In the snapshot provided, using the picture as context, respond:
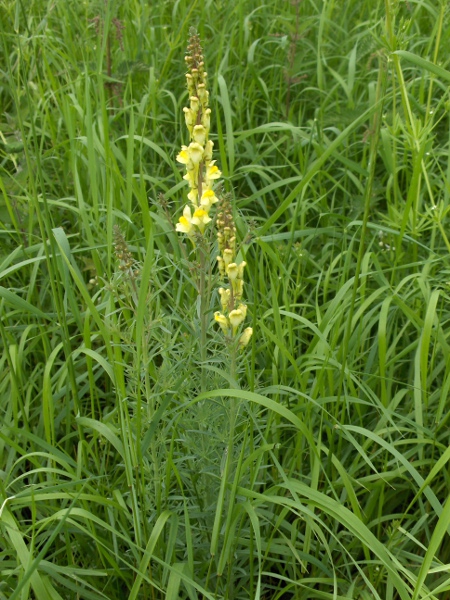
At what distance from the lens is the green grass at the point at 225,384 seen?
1.96 metres

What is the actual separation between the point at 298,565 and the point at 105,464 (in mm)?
764

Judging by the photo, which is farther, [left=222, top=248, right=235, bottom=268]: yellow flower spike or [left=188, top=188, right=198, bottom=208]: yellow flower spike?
[left=188, top=188, right=198, bottom=208]: yellow flower spike

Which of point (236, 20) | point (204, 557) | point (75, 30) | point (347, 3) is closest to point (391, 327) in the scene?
point (204, 557)

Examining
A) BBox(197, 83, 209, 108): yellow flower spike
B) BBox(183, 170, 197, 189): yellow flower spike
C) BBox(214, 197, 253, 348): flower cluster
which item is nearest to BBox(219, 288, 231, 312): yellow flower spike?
BBox(214, 197, 253, 348): flower cluster

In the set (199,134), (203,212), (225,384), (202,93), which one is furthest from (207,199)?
(225,384)

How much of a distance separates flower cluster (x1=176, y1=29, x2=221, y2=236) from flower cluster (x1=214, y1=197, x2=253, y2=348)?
0.22 feet

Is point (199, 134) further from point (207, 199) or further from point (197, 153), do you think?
point (207, 199)

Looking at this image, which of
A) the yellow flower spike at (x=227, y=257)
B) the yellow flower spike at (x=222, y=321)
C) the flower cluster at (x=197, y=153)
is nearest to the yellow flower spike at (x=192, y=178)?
the flower cluster at (x=197, y=153)

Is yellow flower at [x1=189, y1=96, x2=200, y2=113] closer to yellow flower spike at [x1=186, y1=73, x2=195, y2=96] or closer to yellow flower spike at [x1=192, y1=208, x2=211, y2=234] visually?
yellow flower spike at [x1=186, y1=73, x2=195, y2=96]

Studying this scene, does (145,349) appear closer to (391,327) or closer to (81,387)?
(81,387)

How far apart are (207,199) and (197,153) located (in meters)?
0.13

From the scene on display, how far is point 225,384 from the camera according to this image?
2.07 metres

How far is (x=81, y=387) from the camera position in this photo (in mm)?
2723

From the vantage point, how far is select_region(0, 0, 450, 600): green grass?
1.96m
